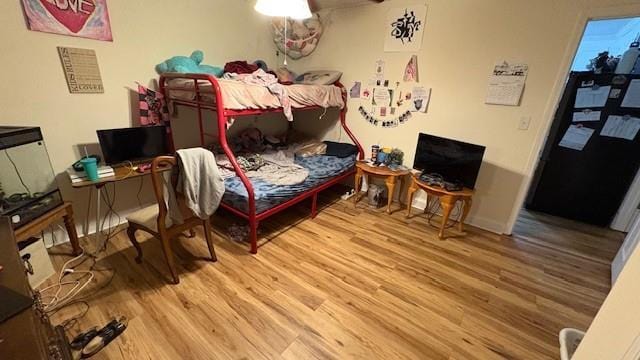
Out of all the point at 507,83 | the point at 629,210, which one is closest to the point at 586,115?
the point at 629,210

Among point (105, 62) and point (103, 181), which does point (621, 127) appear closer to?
point (103, 181)

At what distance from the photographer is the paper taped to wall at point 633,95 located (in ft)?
8.51

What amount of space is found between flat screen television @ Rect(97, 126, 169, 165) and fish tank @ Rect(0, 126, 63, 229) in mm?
366

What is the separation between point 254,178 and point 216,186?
2.34ft

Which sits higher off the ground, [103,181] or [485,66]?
[485,66]

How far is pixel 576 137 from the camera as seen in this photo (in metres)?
2.97

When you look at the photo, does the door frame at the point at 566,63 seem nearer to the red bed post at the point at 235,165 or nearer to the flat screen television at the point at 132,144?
the red bed post at the point at 235,165

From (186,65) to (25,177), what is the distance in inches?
57.4

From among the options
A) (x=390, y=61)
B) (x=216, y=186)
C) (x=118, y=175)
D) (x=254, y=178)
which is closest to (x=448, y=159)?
(x=390, y=61)

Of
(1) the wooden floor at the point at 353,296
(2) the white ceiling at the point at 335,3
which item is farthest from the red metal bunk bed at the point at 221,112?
(2) the white ceiling at the point at 335,3

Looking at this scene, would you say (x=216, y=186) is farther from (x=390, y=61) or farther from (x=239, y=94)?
(x=390, y=61)

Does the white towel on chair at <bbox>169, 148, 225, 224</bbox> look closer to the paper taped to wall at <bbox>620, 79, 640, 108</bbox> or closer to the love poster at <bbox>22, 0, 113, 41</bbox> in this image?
the love poster at <bbox>22, 0, 113, 41</bbox>

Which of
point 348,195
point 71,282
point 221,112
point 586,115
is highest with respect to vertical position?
point 586,115

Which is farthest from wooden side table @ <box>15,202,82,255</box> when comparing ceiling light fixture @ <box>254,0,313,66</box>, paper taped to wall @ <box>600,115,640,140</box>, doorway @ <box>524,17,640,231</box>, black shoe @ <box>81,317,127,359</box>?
paper taped to wall @ <box>600,115,640,140</box>
